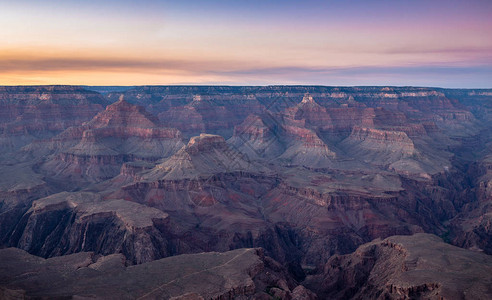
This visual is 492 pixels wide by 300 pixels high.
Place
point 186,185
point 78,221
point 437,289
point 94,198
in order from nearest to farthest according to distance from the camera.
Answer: point 437,289 → point 78,221 → point 94,198 → point 186,185

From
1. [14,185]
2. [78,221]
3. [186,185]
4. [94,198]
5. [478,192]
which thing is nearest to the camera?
[78,221]

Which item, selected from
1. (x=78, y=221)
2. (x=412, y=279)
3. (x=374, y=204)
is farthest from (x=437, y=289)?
(x=78, y=221)

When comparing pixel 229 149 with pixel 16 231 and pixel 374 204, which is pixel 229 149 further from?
pixel 16 231

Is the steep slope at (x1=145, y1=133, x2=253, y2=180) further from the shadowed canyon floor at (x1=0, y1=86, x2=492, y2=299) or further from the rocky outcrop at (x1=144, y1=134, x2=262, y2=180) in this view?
the shadowed canyon floor at (x1=0, y1=86, x2=492, y2=299)

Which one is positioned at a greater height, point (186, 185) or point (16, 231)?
point (186, 185)

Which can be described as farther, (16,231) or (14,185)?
(14,185)

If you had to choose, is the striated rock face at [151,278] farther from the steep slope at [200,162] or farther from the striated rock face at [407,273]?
the steep slope at [200,162]
